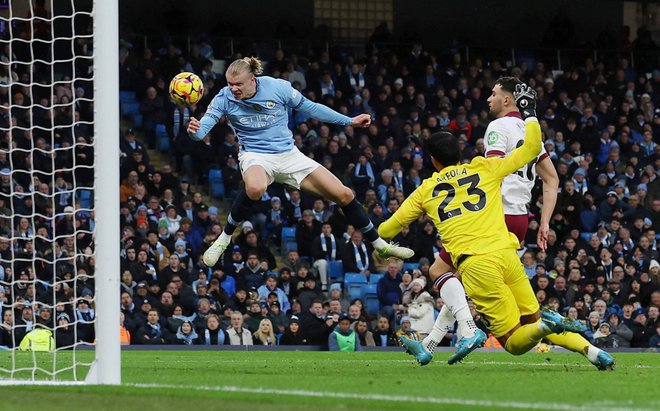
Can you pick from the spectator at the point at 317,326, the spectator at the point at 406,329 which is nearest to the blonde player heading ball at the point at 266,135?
the spectator at the point at 317,326

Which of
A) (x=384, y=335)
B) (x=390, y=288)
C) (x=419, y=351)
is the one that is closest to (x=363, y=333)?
(x=384, y=335)

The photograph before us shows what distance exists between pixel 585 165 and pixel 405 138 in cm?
383

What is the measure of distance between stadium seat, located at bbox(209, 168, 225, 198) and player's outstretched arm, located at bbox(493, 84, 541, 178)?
14442 mm

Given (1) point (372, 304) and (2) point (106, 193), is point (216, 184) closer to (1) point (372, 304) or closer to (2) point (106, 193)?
(1) point (372, 304)

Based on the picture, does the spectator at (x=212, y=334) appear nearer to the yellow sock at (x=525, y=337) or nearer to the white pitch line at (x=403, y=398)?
the yellow sock at (x=525, y=337)

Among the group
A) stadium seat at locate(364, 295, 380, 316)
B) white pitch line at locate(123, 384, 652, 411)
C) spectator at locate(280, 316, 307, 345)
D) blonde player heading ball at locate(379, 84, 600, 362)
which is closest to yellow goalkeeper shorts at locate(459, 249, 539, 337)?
blonde player heading ball at locate(379, 84, 600, 362)

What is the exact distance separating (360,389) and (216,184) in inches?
638

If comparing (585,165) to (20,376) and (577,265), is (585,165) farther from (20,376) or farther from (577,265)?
(20,376)

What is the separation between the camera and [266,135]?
12500 mm

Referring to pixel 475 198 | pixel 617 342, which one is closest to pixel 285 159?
pixel 475 198

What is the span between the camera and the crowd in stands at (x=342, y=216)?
20016 mm

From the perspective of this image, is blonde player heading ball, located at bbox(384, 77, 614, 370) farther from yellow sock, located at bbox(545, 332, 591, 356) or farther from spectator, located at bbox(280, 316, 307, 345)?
spectator, located at bbox(280, 316, 307, 345)

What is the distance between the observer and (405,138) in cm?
2564

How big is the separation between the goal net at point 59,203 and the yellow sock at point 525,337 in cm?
312
